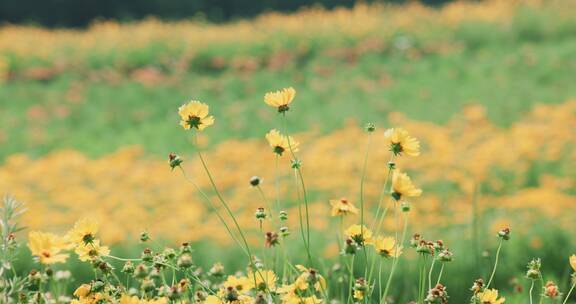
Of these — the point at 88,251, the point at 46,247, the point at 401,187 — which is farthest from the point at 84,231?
the point at 401,187

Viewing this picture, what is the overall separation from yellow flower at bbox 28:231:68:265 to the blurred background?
0.93m

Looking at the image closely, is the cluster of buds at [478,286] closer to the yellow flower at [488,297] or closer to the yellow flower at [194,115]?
the yellow flower at [488,297]

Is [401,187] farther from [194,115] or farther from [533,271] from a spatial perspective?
[194,115]

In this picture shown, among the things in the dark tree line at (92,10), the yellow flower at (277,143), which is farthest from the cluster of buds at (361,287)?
the dark tree line at (92,10)

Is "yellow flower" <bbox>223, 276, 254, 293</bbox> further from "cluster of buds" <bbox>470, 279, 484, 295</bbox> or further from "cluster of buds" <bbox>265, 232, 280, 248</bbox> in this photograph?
"cluster of buds" <bbox>470, 279, 484, 295</bbox>

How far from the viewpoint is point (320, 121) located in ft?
22.2

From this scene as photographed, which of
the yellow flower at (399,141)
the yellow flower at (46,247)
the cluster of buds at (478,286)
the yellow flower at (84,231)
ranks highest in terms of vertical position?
the yellow flower at (399,141)

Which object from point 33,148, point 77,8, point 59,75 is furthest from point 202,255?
point 77,8

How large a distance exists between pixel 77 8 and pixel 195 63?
8.37 m

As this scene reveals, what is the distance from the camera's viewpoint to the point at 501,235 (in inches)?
50.9

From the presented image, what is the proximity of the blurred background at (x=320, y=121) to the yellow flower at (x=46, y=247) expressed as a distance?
3.06 ft

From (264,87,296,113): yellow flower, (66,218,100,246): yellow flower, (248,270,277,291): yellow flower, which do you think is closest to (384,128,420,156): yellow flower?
(264,87,296,113): yellow flower

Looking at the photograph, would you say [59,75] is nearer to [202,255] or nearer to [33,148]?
[33,148]

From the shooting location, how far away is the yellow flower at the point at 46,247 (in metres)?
1.04
